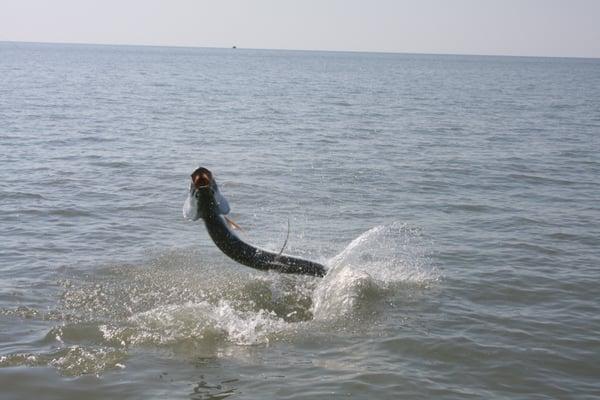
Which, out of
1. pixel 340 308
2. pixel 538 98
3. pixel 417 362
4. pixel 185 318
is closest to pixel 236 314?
pixel 185 318

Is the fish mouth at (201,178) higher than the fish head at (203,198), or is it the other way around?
the fish mouth at (201,178)

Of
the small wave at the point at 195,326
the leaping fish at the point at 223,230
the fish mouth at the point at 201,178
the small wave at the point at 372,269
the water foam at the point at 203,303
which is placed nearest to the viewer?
the fish mouth at the point at 201,178

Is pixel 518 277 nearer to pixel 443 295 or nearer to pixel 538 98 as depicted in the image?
pixel 443 295

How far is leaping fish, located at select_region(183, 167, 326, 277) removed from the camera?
7.90 metres

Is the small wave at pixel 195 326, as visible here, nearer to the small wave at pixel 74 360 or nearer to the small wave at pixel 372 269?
the small wave at pixel 74 360

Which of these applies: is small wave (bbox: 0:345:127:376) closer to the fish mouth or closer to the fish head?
the fish head

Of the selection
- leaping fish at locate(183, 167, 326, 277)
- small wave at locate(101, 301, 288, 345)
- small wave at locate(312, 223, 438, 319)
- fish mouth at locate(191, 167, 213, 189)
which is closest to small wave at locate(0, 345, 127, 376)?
small wave at locate(101, 301, 288, 345)

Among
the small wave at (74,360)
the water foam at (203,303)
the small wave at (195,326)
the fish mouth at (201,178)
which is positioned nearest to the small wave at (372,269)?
the water foam at (203,303)

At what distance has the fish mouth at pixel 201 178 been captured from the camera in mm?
7789

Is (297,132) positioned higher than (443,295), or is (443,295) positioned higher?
A: (297,132)

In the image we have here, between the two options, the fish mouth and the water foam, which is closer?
the fish mouth

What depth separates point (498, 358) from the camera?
8258mm

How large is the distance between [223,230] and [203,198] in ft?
2.05

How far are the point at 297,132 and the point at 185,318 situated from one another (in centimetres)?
2065
